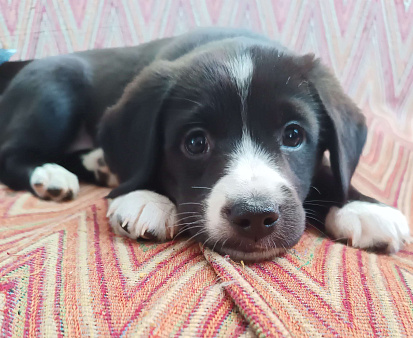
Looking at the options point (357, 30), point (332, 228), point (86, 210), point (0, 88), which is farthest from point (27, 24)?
point (332, 228)

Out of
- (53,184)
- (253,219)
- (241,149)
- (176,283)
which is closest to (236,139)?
(241,149)

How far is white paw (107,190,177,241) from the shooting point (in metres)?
1.36

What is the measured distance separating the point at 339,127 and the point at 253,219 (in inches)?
25.4

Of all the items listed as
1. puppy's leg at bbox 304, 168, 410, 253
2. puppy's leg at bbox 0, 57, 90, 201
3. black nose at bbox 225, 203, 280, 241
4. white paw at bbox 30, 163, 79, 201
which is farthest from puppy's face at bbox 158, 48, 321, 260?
puppy's leg at bbox 0, 57, 90, 201

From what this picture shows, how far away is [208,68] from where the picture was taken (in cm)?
155

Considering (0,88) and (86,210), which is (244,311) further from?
(0,88)

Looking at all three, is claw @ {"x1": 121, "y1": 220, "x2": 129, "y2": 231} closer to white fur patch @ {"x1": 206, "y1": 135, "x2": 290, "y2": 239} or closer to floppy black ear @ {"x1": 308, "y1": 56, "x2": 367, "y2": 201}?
white fur patch @ {"x1": 206, "y1": 135, "x2": 290, "y2": 239}

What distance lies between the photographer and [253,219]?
1.12 metres

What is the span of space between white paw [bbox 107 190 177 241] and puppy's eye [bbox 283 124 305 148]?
48cm

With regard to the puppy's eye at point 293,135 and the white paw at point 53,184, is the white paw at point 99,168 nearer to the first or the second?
the white paw at point 53,184

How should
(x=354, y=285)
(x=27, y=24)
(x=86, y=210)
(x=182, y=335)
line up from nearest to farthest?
(x=182, y=335), (x=354, y=285), (x=86, y=210), (x=27, y=24)

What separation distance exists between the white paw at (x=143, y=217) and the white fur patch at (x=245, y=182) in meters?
0.20

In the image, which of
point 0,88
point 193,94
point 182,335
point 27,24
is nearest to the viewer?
point 182,335

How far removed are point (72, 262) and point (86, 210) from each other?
0.57 m
